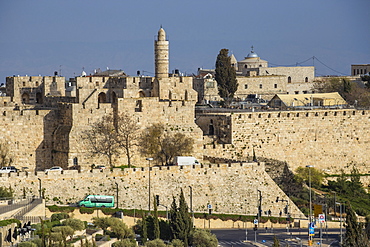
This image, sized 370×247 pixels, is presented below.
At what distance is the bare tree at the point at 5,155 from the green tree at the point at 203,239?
14.4 m

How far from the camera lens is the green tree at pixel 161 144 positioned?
62.8 metres

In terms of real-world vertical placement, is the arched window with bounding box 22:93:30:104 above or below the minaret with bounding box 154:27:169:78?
below

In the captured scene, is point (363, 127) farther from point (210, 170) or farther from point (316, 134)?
point (210, 170)

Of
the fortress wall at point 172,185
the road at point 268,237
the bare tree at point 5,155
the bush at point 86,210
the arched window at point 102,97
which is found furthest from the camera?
the arched window at point 102,97

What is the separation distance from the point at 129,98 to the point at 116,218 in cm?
1178

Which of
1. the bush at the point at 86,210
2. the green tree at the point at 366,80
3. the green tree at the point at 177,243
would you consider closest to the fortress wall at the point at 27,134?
the bush at the point at 86,210

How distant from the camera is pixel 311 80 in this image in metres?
103

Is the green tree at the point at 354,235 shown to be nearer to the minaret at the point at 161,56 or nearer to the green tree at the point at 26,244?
the green tree at the point at 26,244

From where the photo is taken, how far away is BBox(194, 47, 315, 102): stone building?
290 feet

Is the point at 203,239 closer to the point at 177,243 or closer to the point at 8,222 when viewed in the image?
the point at 177,243

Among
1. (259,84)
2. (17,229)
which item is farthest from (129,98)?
(259,84)

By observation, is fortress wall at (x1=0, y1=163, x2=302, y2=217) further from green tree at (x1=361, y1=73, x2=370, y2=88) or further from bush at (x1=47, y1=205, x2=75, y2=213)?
green tree at (x1=361, y1=73, x2=370, y2=88)

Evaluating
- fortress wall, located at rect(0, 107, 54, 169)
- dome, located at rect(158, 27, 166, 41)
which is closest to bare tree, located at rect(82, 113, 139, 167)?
fortress wall, located at rect(0, 107, 54, 169)

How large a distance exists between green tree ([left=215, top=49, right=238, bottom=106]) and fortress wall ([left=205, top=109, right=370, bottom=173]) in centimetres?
1596
